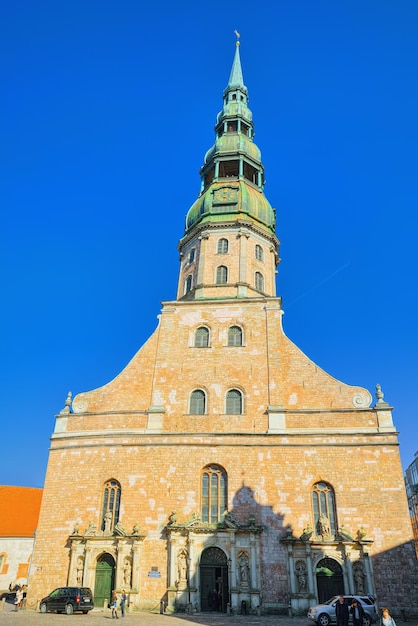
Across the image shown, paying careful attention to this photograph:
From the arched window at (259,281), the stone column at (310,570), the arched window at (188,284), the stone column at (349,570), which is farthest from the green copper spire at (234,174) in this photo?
the stone column at (349,570)

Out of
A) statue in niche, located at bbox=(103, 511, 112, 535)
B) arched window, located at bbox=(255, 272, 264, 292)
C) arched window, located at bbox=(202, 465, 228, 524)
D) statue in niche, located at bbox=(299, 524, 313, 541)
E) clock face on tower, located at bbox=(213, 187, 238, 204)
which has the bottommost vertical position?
statue in niche, located at bbox=(299, 524, 313, 541)

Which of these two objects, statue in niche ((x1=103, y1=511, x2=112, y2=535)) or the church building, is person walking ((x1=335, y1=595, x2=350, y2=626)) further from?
statue in niche ((x1=103, y1=511, x2=112, y2=535))

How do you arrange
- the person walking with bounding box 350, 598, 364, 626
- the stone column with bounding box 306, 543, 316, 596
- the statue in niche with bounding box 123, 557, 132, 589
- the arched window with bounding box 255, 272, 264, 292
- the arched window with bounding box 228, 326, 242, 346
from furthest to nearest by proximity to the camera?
the arched window with bounding box 255, 272, 264, 292
the arched window with bounding box 228, 326, 242, 346
the statue in niche with bounding box 123, 557, 132, 589
the stone column with bounding box 306, 543, 316, 596
the person walking with bounding box 350, 598, 364, 626

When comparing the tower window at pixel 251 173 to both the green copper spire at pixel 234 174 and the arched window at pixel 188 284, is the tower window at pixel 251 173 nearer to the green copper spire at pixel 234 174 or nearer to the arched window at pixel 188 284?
the green copper spire at pixel 234 174

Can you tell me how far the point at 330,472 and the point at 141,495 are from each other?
8465 millimetres

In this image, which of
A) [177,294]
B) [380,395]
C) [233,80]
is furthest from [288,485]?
[233,80]

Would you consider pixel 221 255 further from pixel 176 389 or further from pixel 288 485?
pixel 288 485

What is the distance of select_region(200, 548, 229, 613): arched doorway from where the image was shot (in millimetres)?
20078

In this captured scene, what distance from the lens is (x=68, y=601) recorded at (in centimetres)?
1914

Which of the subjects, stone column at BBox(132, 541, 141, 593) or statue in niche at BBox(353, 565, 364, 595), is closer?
statue in niche at BBox(353, 565, 364, 595)

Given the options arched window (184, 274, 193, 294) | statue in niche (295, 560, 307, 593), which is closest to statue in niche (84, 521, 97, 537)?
statue in niche (295, 560, 307, 593)

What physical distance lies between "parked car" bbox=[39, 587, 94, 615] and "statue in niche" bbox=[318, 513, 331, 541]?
→ 9.73 m

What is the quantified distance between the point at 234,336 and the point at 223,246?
6.56 meters

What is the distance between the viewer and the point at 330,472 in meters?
21.5
